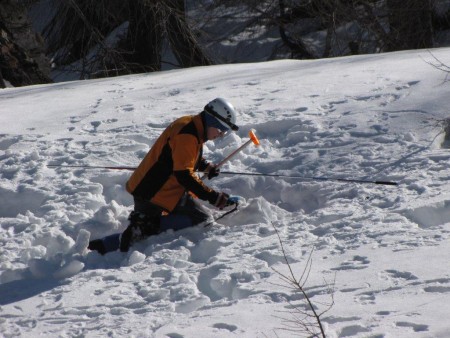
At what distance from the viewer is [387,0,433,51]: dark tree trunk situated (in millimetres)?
15039

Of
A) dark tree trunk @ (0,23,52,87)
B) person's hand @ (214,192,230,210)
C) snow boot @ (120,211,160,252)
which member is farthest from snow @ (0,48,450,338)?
dark tree trunk @ (0,23,52,87)

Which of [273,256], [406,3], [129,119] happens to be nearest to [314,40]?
[406,3]

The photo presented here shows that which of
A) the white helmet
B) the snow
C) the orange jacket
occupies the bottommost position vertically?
the snow

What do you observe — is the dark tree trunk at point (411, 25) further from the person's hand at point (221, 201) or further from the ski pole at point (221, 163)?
the person's hand at point (221, 201)

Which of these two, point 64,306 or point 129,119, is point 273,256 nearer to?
point 64,306

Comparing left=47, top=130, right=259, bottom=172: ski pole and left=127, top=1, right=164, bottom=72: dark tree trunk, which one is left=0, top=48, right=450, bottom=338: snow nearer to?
left=47, top=130, right=259, bottom=172: ski pole

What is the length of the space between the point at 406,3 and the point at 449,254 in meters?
10.4

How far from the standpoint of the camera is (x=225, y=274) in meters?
5.68

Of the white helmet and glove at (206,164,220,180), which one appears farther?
glove at (206,164,220,180)

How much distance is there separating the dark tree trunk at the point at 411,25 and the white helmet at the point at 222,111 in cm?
916

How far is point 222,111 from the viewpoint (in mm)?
6508

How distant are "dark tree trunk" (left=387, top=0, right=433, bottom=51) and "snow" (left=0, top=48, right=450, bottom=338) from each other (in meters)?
4.68

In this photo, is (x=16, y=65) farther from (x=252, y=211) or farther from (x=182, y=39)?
(x=252, y=211)

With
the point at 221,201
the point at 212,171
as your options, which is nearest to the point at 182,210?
the point at 221,201
